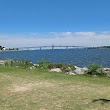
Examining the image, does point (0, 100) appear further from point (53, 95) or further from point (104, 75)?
point (104, 75)

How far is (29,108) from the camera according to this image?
39.0 feet

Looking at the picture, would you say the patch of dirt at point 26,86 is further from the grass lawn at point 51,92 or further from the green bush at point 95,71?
the green bush at point 95,71

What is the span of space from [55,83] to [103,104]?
17.7ft

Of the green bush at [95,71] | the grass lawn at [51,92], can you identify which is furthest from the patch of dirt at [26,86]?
the green bush at [95,71]

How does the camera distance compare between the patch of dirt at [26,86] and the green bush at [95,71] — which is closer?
the patch of dirt at [26,86]

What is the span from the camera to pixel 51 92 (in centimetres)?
1476

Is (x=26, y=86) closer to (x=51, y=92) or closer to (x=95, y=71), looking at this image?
(x=51, y=92)

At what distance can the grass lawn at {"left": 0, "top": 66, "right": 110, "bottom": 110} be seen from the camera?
12.2 m

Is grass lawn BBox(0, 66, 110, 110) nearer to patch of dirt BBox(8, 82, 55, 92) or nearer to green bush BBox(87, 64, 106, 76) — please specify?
patch of dirt BBox(8, 82, 55, 92)

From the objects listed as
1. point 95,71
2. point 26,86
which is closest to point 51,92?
point 26,86

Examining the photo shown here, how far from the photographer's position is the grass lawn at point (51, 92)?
12234 millimetres

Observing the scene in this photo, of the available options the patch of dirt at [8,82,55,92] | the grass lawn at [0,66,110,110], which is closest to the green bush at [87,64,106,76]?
the grass lawn at [0,66,110,110]

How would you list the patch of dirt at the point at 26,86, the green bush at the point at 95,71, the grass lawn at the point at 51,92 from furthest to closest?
the green bush at the point at 95,71 < the patch of dirt at the point at 26,86 < the grass lawn at the point at 51,92

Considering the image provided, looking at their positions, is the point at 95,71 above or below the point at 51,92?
above
